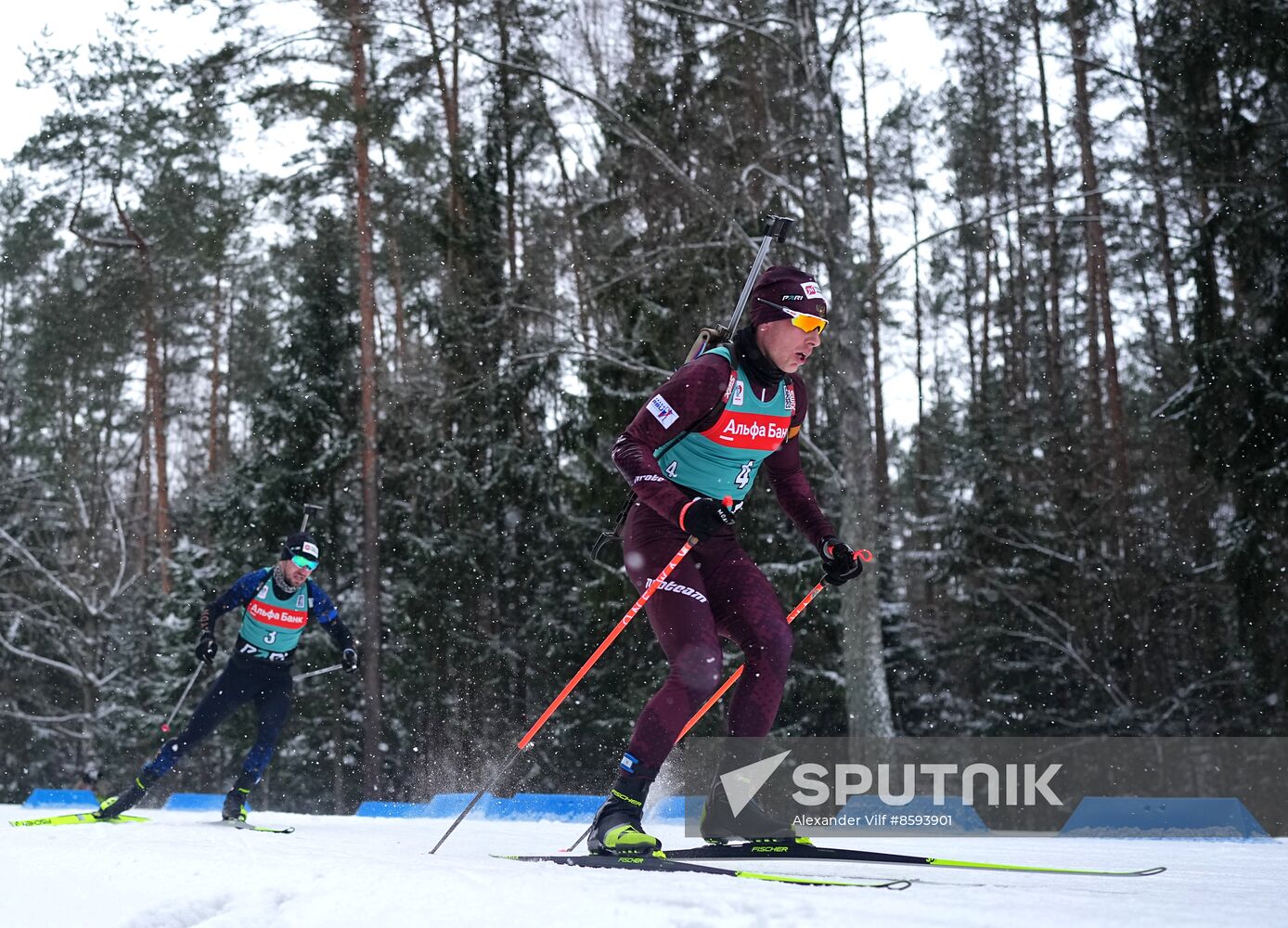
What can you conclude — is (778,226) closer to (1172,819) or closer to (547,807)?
(1172,819)

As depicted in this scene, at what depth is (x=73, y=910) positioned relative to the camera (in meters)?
3.12

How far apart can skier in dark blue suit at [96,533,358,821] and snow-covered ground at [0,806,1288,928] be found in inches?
95.0

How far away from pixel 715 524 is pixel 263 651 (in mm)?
4444

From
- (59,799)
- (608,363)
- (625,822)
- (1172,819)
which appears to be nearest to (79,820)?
(59,799)

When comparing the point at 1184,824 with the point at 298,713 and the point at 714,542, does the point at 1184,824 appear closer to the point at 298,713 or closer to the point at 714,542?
the point at 714,542

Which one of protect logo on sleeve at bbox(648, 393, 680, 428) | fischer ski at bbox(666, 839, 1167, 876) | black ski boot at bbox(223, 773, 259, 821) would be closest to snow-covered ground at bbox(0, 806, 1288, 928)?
fischer ski at bbox(666, 839, 1167, 876)

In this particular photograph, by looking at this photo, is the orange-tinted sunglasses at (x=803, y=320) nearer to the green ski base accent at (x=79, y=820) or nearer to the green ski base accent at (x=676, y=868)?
the green ski base accent at (x=676, y=868)

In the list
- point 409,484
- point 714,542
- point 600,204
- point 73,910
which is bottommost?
point 73,910

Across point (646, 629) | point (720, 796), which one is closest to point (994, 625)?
point (646, 629)

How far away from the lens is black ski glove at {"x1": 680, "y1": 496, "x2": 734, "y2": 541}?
336 cm

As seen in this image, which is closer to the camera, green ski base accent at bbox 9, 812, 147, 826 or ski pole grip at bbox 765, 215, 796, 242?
ski pole grip at bbox 765, 215, 796, 242

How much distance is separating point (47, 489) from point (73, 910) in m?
21.5

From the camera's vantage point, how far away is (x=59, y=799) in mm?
9883

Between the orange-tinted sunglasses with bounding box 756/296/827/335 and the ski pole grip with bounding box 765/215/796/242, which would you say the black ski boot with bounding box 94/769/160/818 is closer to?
the ski pole grip with bounding box 765/215/796/242
